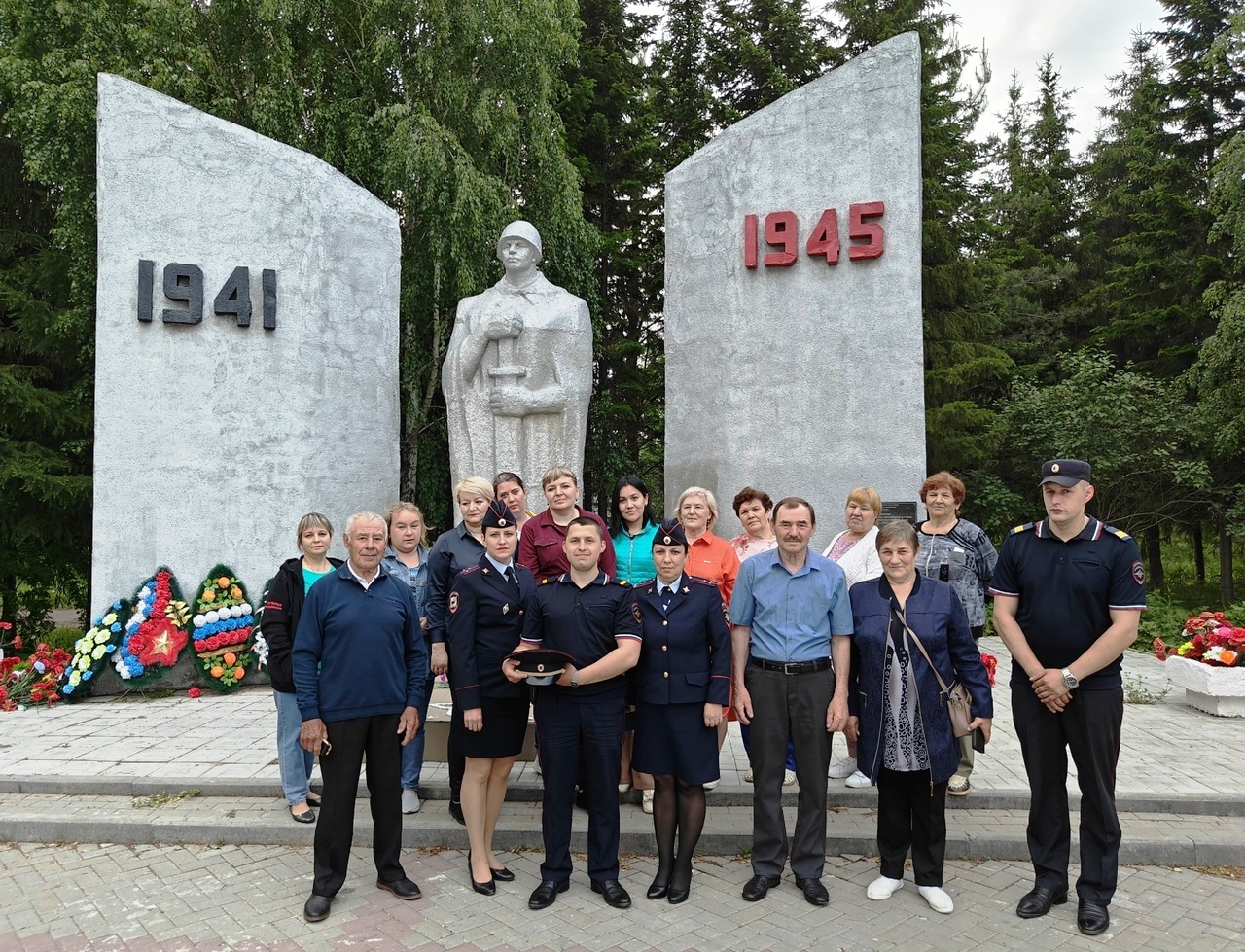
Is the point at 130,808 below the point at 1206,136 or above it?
below

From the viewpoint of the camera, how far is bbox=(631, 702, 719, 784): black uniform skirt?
3.50 meters

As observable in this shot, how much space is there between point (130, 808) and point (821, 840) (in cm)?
376

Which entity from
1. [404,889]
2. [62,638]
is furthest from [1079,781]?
[62,638]

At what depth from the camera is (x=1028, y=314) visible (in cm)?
1891

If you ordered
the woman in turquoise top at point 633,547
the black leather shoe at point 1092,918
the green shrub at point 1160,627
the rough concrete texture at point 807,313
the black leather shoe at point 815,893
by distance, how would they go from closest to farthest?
the black leather shoe at point 1092,918, the black leather shoe at point 815,893, the woman in turquoise top at point 633,547, the rough concrete texture at point 807,313, the green shrub at point 1160,627

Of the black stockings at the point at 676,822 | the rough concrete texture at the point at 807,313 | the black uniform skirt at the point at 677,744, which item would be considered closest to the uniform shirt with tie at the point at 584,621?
the black uniform skirt at the point at 677,744

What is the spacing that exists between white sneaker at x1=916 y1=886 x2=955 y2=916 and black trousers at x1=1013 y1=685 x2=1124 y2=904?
1.30 feet

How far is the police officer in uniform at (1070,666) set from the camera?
3.33 metres

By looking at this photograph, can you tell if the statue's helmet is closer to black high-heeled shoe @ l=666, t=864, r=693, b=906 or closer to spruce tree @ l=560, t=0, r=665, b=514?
black high-heeled shoe @ l=666, t=864, r=693, b=906

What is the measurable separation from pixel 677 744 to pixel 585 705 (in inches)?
16.8

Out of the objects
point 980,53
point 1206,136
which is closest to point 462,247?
point 980,53

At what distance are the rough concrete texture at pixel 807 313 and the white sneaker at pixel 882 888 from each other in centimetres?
384

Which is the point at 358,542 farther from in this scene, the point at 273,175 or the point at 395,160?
the point at 395,160

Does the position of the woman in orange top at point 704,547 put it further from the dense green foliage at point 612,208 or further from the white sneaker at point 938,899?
the dense green foliage at point 612,208
